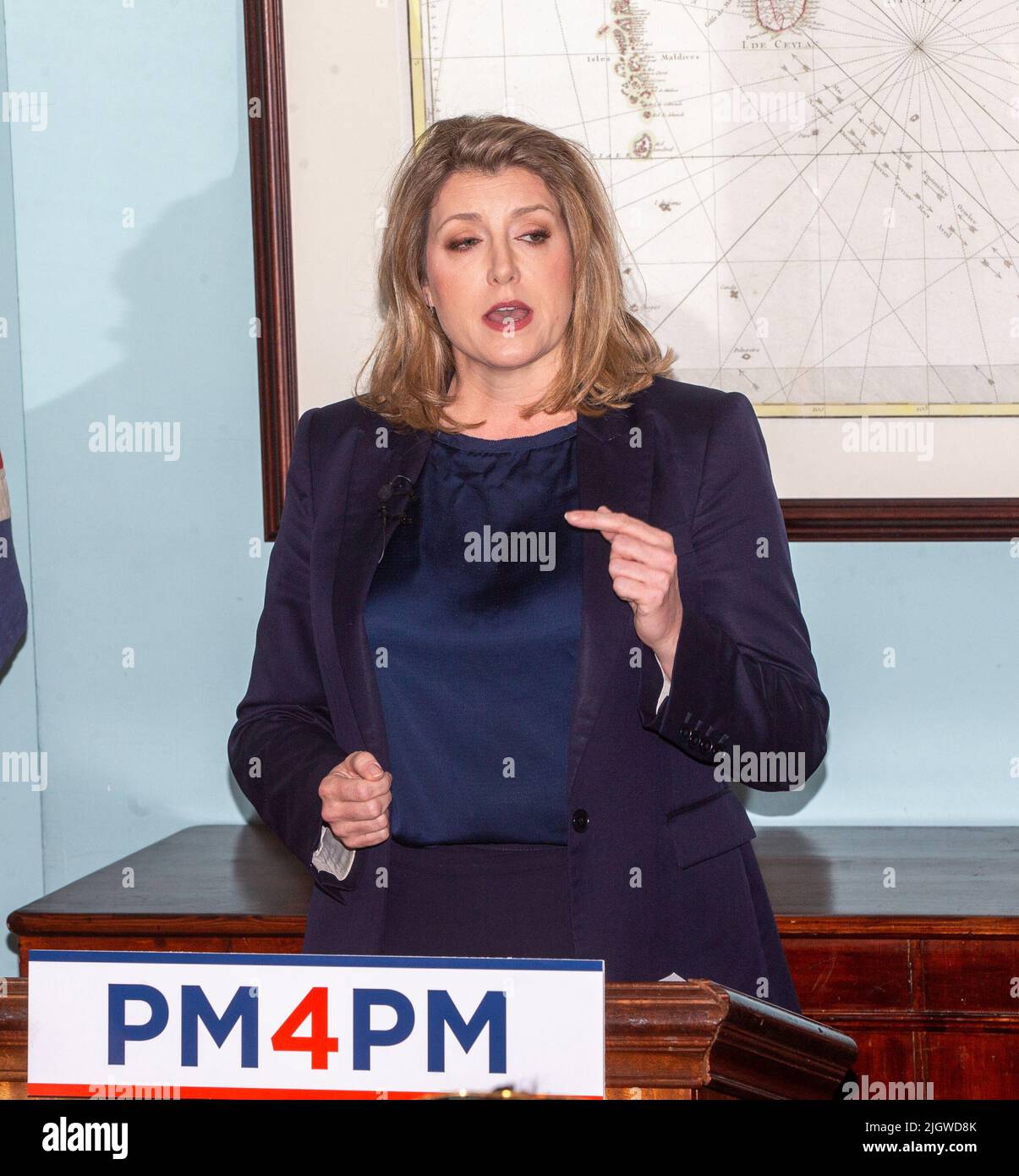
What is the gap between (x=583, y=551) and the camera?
165 cm

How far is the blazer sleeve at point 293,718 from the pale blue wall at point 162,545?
3.27 ft

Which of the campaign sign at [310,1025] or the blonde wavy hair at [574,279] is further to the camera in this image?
the blonde wavy hair at [574,279]

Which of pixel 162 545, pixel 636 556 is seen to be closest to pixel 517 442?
pixel 636 556

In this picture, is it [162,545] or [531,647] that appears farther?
[162,545]

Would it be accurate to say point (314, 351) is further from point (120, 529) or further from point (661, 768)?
point (661, 768)

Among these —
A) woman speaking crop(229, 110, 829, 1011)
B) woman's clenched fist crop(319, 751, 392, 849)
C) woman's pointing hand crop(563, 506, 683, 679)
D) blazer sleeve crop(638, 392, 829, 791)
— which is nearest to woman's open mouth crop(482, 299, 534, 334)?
woman speaking crop(229, 110, 829, 1011)

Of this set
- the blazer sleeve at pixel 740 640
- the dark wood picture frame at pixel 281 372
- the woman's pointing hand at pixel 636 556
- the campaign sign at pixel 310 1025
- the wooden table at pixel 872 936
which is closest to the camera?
the campaign sign at pixel 310 1025

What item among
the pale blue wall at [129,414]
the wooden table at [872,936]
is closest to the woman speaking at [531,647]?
the wooden table at [872,936]

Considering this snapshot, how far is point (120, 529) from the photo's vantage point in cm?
283

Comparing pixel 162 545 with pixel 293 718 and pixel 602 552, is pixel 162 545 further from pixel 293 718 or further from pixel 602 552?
pixel 602 552

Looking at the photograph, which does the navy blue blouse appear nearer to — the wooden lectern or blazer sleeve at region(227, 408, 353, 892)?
blazer sleeve at region(227, 408, 353, 892)

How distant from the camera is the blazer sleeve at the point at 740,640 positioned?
150cm

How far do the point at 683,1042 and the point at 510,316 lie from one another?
1044 mm

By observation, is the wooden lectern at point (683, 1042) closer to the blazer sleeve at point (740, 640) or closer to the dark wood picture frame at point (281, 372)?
the blazer sleeve at point (740, 640)
